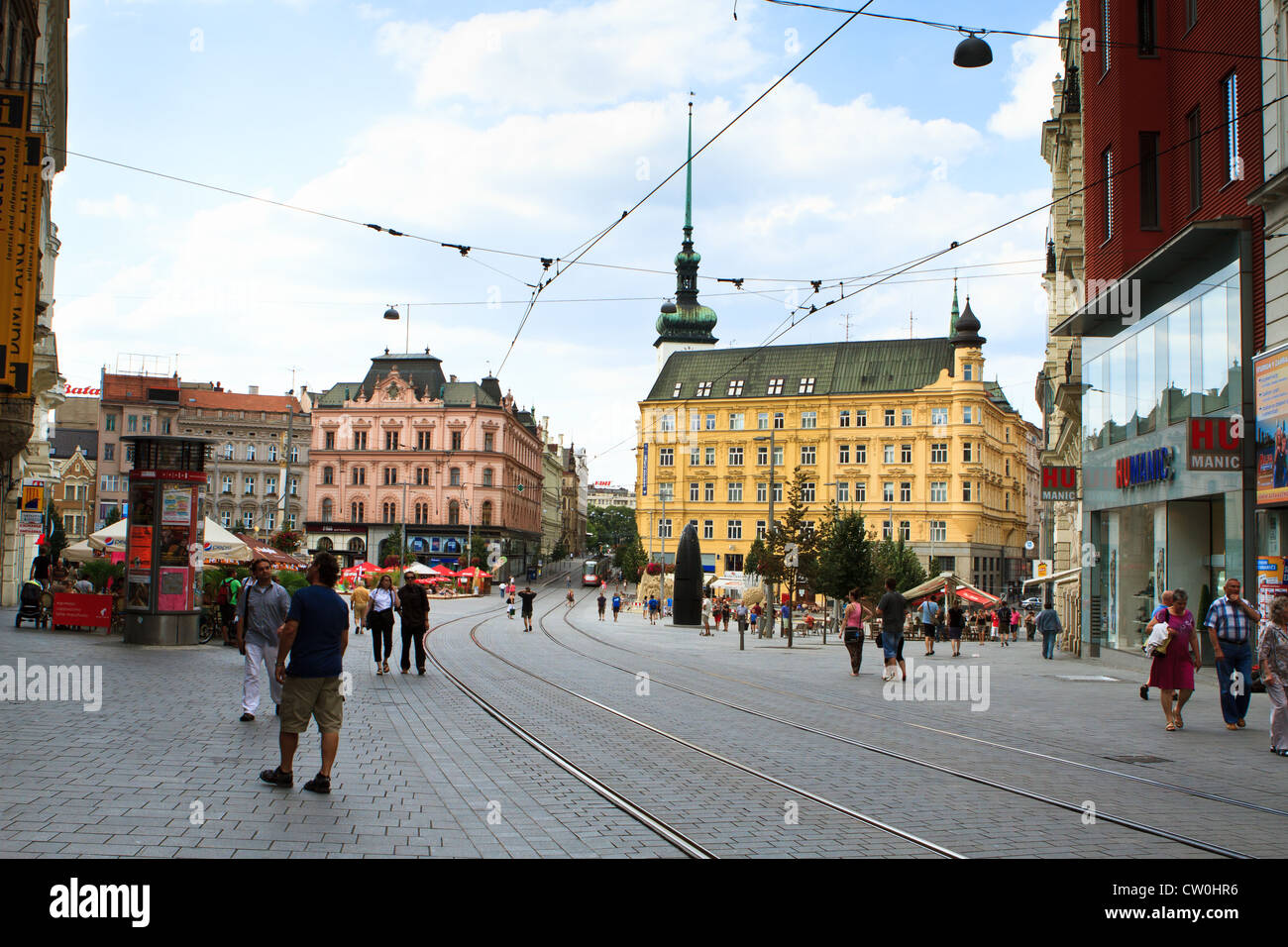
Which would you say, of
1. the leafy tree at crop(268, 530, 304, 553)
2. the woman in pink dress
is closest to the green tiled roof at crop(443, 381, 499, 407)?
the leafy tree at crop(268, 530, 304, 553)

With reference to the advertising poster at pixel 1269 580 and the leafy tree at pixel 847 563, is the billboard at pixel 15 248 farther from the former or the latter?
the leafy tree at pixel 847 563

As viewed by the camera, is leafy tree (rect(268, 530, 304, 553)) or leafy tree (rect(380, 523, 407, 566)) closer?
leafy tree (rect(268, 530, 304, 553))

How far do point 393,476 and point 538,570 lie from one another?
26.2 metres

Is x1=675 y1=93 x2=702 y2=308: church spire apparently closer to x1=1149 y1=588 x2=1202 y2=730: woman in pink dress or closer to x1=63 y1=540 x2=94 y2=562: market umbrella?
x1=63 y1=540 x2=94 y2=562: market umbrella

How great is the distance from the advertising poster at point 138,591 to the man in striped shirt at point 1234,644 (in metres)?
18.6

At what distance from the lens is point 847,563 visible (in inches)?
1973

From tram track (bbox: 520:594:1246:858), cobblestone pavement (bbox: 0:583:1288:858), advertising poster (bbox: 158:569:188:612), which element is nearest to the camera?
cobblestone pavement (bbox: 0:583:1288:858)

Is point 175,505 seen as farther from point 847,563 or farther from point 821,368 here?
point 821,368

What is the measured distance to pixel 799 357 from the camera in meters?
92.3

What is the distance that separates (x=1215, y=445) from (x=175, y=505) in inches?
745

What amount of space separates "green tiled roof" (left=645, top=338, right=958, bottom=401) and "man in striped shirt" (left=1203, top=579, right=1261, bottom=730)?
237 feet

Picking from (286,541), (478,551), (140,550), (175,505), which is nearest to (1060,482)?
(175,505)

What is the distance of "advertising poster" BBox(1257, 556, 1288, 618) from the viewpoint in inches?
698
